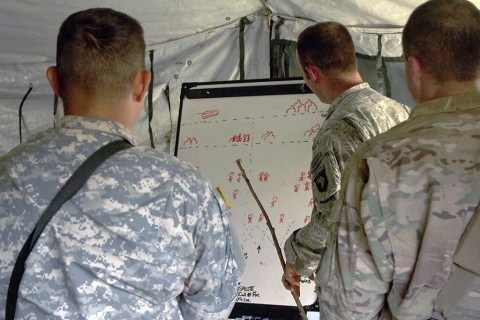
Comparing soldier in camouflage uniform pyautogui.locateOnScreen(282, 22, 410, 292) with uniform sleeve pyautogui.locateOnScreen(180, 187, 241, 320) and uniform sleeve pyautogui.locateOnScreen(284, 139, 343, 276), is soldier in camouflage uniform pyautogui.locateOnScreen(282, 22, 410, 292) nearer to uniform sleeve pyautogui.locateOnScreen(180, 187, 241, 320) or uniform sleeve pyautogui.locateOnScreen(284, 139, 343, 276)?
uniform sleeve pyautogui.locateOnScreen(284, 139, 343, 276)

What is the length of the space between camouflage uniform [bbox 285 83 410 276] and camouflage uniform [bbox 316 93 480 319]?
566 mm

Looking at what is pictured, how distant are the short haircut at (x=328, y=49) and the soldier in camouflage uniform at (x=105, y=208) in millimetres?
875

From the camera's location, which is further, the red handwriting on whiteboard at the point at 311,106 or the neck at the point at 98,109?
the red handwriting on whiteboard at the point at 311,106

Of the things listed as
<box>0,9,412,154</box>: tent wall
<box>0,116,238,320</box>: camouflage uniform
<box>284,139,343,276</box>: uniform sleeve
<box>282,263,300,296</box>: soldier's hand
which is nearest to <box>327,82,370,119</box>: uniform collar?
<box>284,139,343,276</box>: uniform sleeve

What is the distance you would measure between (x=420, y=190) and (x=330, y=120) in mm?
797

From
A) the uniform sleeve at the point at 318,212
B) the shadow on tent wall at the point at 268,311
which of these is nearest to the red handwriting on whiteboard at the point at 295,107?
the uniform sleeve at the point at 318,212

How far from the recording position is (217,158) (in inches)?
104

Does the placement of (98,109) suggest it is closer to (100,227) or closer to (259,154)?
(100,227)

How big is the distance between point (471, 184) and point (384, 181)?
0.51 feet

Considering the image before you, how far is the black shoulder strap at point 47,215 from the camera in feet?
3.60

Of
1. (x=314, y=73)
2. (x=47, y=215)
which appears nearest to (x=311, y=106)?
(x=314, y=73)

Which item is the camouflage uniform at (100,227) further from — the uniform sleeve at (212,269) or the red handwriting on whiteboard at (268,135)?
the red handwriting on whiteboard at (268,135)

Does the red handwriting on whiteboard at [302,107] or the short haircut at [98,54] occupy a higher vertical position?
the short haircut at [98,54]

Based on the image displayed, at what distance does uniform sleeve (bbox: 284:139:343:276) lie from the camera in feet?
5.81
